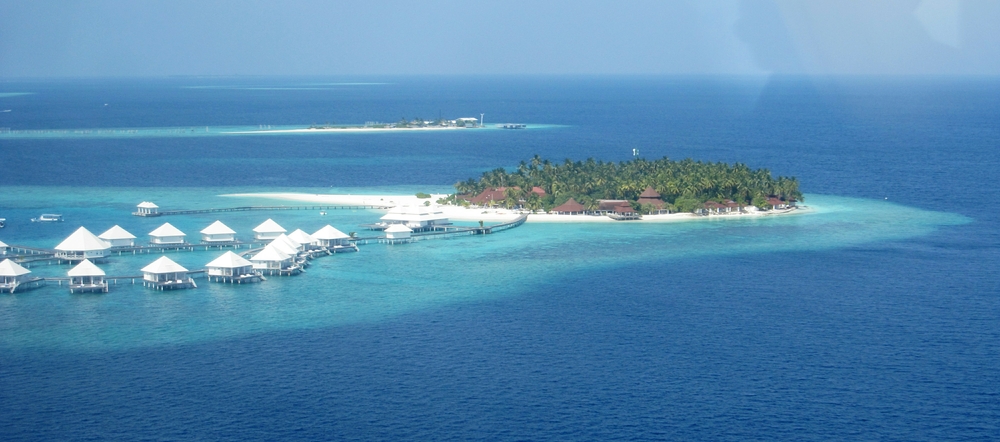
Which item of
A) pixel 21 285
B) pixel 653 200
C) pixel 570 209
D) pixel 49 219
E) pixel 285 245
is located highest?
pixel 653 200

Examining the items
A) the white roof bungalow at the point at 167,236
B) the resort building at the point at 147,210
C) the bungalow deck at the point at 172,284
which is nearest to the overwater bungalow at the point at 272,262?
the bungalow deck at the point at 172,284

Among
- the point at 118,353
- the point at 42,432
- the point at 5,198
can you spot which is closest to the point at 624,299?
the point at 118,353

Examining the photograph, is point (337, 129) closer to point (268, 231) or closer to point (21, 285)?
point (268, 231)

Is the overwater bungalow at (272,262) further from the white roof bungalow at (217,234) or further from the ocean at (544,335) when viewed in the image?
the white roof bungalow at (217,234)

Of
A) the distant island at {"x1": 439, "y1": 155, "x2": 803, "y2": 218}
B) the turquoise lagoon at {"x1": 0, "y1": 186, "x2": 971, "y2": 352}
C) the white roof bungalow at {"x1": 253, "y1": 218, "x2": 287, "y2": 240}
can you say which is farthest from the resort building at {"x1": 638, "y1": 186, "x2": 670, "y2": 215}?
the white roof bungalow at {"x1": 253, "y1": 218, "x2": 287, "y2": 240}

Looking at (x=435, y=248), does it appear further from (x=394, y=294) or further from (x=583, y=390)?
(x=583, y=390)

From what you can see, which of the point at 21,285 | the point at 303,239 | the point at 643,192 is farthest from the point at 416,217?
the point at 21,285
